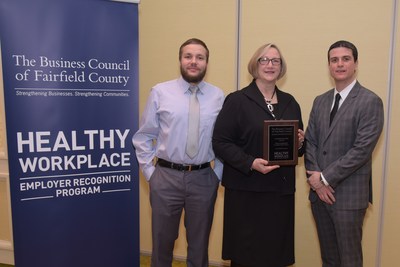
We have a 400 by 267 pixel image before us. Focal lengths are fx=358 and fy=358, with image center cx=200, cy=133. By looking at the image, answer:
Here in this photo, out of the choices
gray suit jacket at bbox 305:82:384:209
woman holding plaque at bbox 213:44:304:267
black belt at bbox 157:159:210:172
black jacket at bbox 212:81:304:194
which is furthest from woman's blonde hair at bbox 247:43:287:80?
black belt at bbox 157:159:210:172

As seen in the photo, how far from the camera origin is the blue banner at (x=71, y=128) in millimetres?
2174

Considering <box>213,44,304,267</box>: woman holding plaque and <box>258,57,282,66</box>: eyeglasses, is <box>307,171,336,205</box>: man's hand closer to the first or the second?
<box>213,44,304,267</box>: woman holding plaque

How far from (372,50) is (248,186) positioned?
1.64m

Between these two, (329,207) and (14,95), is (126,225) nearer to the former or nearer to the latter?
(14,95)

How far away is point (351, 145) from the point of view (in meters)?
2.21

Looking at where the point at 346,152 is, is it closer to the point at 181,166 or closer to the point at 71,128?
the point at 181,166

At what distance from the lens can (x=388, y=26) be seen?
2.83m

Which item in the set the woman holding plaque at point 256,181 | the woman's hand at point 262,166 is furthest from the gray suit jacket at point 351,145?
the woman's hand at point 262,166

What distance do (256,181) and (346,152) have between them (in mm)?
588

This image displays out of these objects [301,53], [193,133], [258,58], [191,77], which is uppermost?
[301,53]

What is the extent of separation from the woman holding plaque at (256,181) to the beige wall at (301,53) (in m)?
0.94

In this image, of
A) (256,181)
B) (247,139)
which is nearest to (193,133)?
(247,139)

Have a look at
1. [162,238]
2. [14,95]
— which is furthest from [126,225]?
[14,95]

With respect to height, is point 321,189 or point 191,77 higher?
point 191,77
